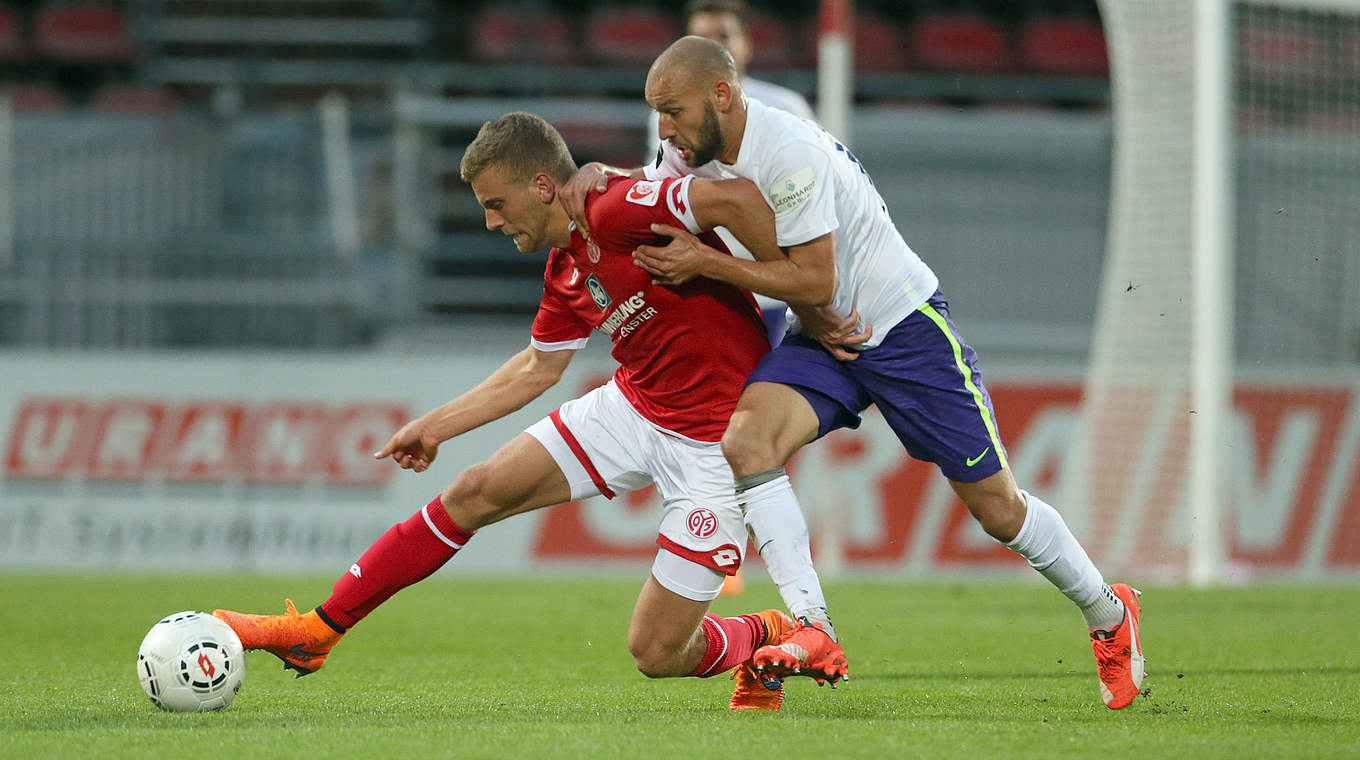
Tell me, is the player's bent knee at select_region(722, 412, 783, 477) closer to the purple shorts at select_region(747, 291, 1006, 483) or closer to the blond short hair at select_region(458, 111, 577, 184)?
the purple shorts at select_region(747, 291, 1006, 483)

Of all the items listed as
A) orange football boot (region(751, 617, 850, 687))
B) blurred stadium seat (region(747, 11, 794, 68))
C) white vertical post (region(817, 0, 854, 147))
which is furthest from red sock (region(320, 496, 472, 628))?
blurred stadium seat (region(747, 11, 794, 68))

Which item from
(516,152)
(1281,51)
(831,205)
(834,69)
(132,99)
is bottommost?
(132,99)

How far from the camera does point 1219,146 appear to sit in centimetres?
877

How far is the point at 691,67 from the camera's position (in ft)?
13.2

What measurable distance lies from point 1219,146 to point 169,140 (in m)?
7.31

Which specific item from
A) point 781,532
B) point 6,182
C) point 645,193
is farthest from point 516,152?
point 6,182

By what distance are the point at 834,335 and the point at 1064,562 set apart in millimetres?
879

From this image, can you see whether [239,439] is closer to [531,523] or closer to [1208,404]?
[531,523]

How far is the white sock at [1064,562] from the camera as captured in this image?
4.34m

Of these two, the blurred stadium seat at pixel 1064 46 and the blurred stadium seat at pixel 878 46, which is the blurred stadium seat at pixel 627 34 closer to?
the blurred stadium seat at pixel 878 46

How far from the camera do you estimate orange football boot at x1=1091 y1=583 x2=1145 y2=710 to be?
4324 mm

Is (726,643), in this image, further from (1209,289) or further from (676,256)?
(1209,289)

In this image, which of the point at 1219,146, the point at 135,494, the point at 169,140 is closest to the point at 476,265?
the point at 169,140

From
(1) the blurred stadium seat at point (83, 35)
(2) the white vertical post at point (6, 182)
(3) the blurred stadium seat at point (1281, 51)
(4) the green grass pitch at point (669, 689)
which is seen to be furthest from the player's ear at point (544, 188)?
(1) the blurred stadium seat at point (83, 35)
